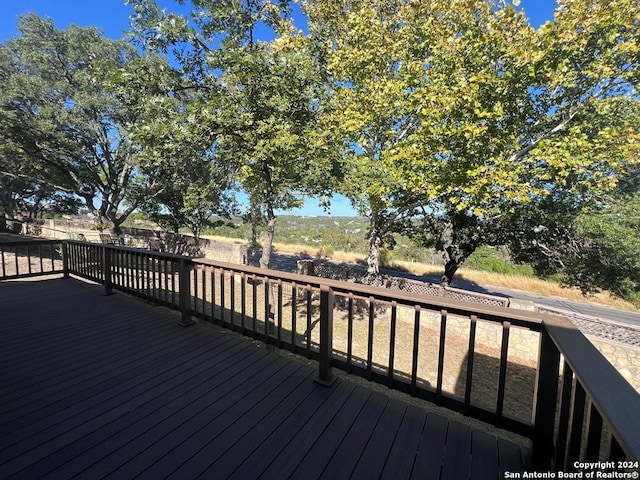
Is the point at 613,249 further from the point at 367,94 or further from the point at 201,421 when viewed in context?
the point at 201,421

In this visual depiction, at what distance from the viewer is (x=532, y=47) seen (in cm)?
561

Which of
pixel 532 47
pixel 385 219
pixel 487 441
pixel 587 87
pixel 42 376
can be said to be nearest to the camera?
pixel 487 441

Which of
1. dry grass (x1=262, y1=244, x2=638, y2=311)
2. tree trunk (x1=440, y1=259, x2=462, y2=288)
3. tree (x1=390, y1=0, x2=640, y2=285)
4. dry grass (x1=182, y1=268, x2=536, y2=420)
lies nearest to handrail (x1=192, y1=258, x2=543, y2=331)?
dry grass (x1=182, y1=268, x2=536, y2=420)

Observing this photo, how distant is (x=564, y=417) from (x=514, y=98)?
23.9 ft

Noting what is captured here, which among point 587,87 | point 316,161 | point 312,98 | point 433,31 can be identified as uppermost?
point 433,31

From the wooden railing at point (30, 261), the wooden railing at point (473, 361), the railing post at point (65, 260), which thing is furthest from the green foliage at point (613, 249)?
the wooden railing at point (30, 261)

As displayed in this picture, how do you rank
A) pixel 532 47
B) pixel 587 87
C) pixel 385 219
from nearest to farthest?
pixel 532 47 < pixel 587 87 < pixel 385 219

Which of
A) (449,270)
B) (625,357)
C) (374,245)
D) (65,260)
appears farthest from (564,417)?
(449,270)

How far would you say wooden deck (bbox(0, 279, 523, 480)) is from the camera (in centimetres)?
149

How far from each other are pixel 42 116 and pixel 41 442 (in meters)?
12.4

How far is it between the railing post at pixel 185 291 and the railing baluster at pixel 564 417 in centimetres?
336

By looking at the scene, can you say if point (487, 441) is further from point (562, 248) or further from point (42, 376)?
point (562, 248)

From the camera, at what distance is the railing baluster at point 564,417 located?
1280mm

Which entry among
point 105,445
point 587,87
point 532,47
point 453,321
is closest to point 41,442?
point 105,445
